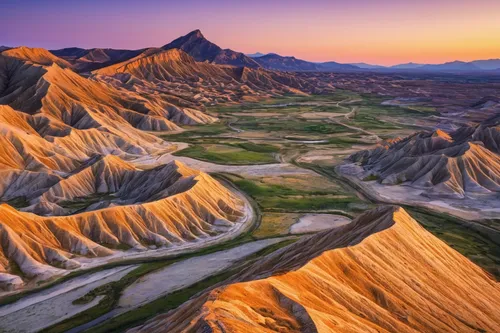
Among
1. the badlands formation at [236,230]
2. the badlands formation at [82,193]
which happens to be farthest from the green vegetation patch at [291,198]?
the badlands formation at [82,193]

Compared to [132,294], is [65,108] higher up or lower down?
higher up

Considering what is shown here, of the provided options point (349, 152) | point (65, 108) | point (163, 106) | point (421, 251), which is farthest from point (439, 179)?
point (163, 106)

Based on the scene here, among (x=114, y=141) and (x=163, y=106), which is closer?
(x=114, y=141)

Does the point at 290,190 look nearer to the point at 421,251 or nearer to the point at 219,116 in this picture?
the point at 421,251

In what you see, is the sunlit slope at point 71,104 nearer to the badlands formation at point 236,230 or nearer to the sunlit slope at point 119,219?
the badlands formation at point 236,230

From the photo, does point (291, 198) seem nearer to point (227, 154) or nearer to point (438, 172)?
point (438, 172)

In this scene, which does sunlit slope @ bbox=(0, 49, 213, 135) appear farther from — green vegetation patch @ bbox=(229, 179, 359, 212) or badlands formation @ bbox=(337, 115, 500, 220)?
badlands formation @ bbox=(337, 115, 500, 220)

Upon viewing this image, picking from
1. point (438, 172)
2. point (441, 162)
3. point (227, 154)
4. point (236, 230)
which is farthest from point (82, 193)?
point (441, 162)
